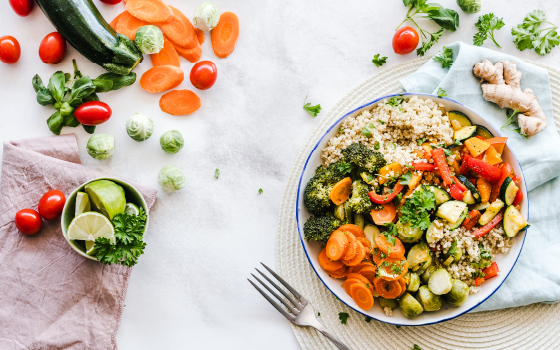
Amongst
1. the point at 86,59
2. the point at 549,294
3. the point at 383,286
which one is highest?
the point at 86,59

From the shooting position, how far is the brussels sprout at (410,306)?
2891 millimetres

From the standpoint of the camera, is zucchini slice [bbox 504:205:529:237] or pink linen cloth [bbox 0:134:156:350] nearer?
zucchini slice [bbox 504:205:529:237]

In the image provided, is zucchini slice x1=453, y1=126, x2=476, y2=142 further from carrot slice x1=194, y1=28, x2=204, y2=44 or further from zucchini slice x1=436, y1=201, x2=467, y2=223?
carrot slice x1=194, y1=28, x2=204, y2=44

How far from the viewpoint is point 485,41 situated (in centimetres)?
343

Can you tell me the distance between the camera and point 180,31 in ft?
11.2

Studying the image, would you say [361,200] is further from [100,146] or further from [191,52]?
[100,146]

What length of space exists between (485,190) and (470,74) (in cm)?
92

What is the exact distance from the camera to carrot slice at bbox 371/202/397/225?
9.40 feet

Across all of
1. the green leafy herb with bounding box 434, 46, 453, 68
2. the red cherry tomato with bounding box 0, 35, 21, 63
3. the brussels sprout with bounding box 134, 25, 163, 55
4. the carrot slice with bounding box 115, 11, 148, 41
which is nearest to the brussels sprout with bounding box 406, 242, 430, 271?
the green leafy herb with bounding box 434, 46, 453, 68

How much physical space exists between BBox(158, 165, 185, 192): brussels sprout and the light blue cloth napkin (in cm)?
184

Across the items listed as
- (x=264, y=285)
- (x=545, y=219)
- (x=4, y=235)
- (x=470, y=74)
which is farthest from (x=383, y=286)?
(x=4, y=235)

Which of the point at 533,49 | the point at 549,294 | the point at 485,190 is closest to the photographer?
the point at 485,190

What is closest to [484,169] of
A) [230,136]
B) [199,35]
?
[230,136]

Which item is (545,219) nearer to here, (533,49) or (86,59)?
(533,49)
